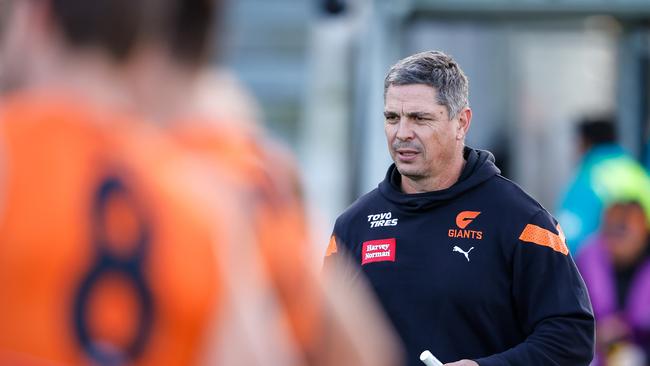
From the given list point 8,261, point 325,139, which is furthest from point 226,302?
point 325,139

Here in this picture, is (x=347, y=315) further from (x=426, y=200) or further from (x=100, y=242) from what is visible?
(x=426, y=200)

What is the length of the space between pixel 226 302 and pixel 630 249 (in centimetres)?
773

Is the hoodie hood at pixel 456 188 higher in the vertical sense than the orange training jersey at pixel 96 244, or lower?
lower

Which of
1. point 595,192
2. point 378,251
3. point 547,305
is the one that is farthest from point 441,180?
point 595,192

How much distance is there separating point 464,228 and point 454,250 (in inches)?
3.6

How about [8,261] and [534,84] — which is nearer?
[8,261]

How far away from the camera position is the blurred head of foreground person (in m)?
1.77

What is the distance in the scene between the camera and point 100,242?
5.88 ft

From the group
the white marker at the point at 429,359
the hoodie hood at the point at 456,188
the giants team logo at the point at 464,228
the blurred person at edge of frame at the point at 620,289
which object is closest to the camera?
Answer: the white marker at the point at 429,359

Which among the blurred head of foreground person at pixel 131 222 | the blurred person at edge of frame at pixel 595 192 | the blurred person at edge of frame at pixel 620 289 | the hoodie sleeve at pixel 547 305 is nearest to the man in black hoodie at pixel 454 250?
the hoodie sleeve at pixel 547 305

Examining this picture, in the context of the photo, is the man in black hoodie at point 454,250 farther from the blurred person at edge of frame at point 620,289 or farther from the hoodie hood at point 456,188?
the blurred person at edge of frame at point 620,289

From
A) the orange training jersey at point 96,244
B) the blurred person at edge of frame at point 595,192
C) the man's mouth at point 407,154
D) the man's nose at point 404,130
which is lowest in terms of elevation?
the blurred person at edge of frame at point 595,192

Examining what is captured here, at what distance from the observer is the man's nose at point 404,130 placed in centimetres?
479

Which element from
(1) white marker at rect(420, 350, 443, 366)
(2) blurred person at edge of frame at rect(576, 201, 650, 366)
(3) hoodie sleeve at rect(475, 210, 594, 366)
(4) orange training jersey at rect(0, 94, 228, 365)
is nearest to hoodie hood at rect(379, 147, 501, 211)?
(3) hoodie sleeve at rect(475, 210, 594, 366)
